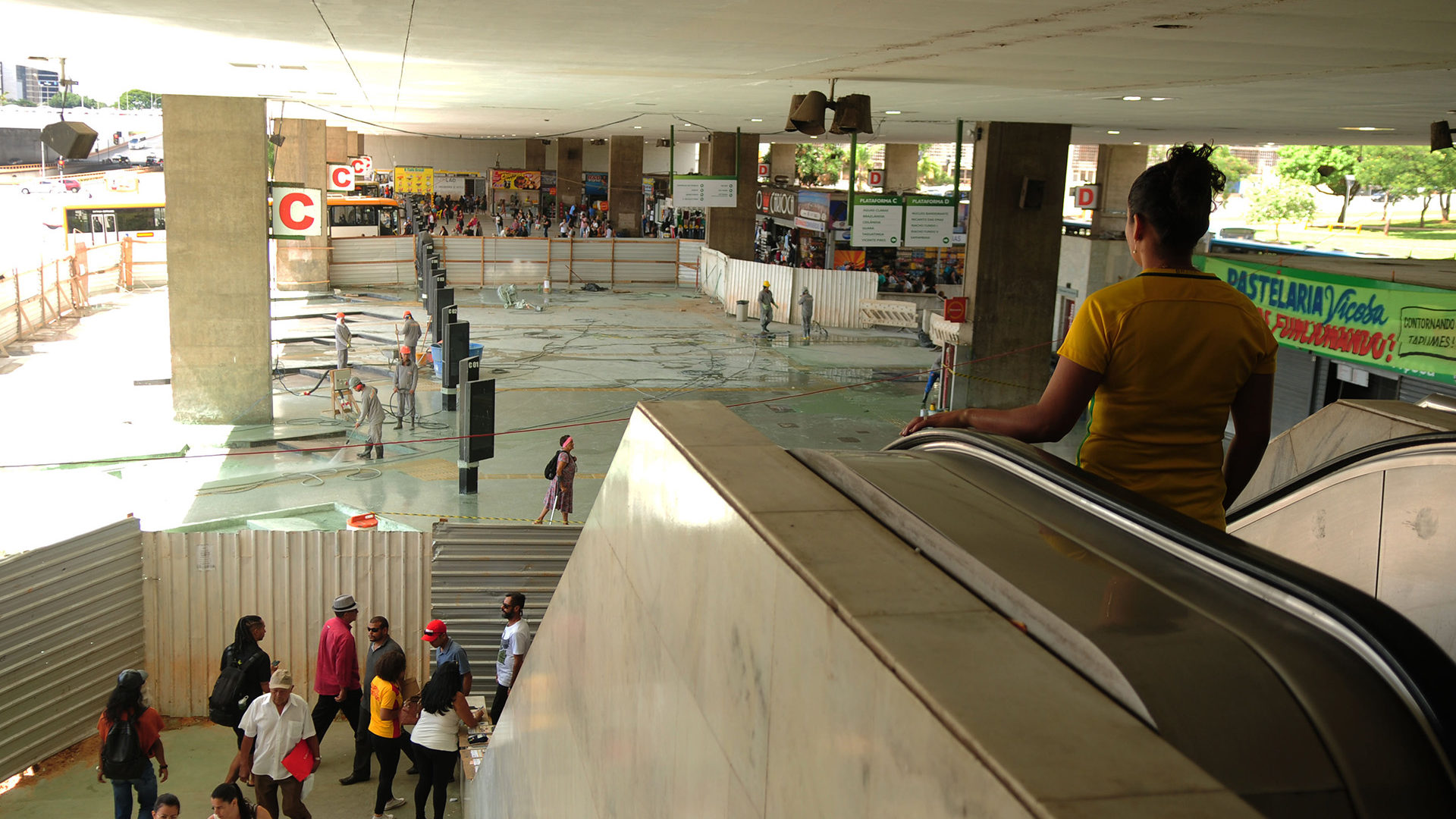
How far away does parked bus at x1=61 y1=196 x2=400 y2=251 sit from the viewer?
1374 inches

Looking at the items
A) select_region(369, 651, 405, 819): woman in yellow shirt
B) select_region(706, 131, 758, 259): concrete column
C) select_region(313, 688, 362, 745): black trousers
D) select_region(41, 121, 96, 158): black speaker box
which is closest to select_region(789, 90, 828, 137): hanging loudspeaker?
select_region(369, 651, 405, 819): woman in yellow shirt

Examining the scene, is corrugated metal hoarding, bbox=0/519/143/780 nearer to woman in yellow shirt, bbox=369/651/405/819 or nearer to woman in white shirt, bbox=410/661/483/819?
woman in yellow shirt, bbox=369/651/405/819

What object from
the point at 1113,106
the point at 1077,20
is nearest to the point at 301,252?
the point at 1113,106

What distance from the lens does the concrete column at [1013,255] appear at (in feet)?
57.6

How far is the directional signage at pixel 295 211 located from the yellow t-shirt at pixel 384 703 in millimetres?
11743

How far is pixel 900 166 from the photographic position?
46562 millimetres

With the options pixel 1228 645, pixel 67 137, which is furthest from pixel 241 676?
pixel 67 137

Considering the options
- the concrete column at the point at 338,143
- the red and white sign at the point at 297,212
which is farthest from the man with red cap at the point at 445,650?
the concrete column at the point at 338,143

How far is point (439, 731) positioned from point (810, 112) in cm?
652

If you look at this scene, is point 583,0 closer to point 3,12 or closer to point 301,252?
point 3,12

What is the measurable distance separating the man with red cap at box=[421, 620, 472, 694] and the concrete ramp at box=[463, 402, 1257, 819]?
164 inches

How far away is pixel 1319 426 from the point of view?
524cm

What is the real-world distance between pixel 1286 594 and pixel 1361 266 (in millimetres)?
14823

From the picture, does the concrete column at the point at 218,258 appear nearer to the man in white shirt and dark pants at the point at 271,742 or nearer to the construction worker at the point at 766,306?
the man in white shirt and dark pants at the point at 271,742
